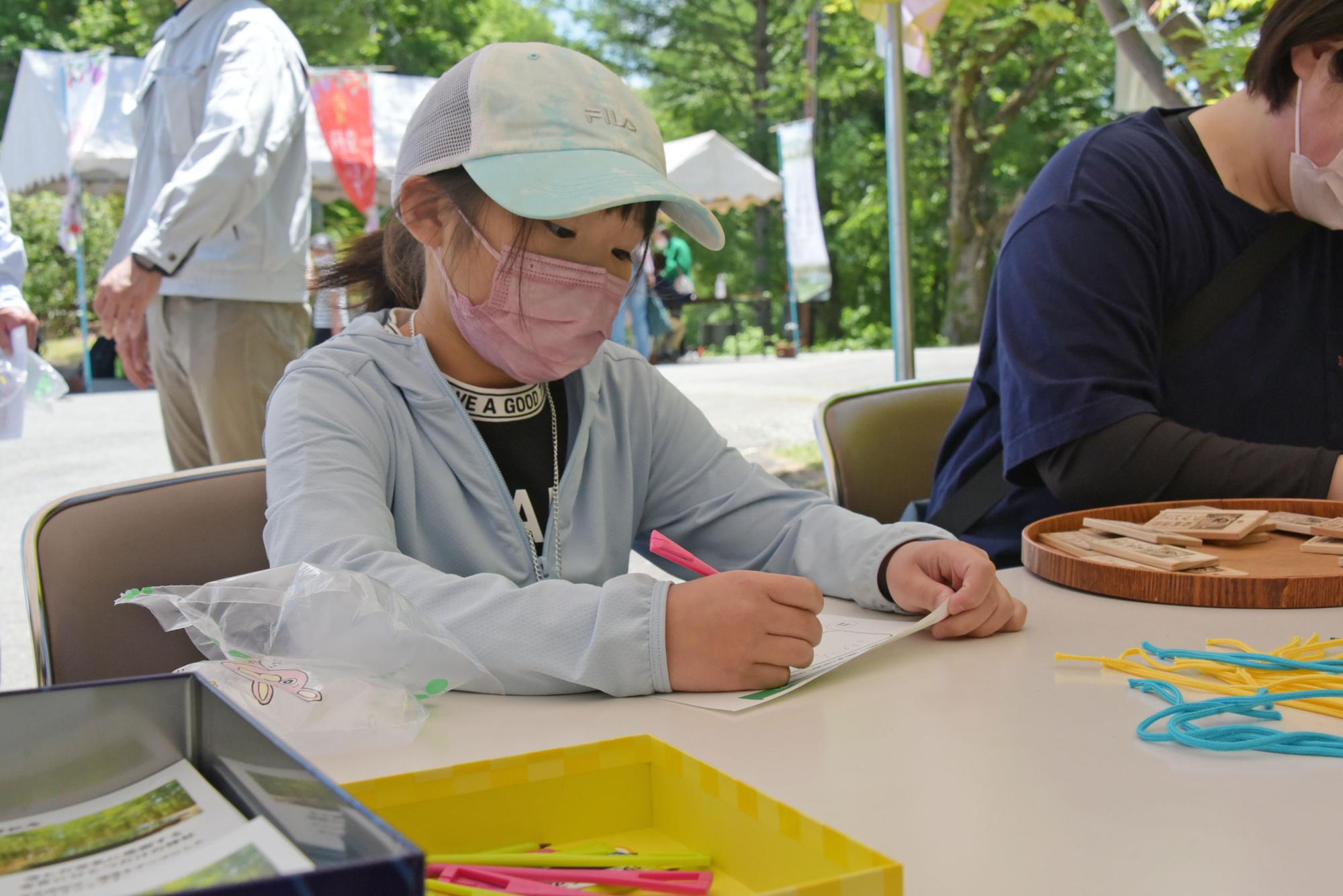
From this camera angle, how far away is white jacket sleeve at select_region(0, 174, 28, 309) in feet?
8.76

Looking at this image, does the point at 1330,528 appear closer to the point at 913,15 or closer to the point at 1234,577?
the point at 1234,577

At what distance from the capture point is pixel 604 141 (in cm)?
125

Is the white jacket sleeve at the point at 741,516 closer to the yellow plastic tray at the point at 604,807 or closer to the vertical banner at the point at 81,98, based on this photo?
the yellow plastic tray at the point at 604,807

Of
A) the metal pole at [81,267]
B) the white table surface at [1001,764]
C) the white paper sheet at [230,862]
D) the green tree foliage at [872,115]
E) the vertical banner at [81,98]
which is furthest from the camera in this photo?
the green tree foliage at [872,115]

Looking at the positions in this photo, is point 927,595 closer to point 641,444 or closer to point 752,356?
point 641,444

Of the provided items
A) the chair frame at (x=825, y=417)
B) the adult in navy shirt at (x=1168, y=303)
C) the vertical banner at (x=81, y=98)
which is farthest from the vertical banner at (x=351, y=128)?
the adult in navy shirt at (x=1168, y=303)

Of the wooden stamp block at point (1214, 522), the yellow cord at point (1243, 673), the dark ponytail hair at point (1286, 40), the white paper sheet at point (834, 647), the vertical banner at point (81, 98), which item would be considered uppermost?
the vertical banner at point (81, 98)

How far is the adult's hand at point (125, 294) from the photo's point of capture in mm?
2523

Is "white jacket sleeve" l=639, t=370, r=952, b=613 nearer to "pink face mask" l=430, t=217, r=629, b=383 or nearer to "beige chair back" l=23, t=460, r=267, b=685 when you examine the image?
"pink face mask" l=430, t=217, r=629, b=383

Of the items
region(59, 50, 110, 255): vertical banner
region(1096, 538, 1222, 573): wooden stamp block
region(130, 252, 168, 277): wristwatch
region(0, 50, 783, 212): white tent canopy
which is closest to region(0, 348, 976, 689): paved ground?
region(130, 252, 168, 277): wristwatch

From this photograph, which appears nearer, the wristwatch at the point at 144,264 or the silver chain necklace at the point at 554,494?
the silver chain necklace at the point at 554,494

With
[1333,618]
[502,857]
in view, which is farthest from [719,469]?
[502,857]

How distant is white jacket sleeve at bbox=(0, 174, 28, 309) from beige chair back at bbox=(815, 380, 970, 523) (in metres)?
1.83

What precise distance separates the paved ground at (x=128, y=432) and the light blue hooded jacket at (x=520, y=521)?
2486mm
